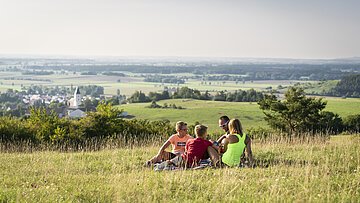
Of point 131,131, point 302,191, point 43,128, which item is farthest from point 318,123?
point 302,191

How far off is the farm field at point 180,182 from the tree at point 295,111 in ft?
83.4

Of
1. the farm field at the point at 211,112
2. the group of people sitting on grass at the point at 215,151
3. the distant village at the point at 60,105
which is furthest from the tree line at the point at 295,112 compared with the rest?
the group of people sitting on grass at the point at 215,151

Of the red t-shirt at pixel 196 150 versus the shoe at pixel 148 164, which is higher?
the red t-shirt at pixel 196 150

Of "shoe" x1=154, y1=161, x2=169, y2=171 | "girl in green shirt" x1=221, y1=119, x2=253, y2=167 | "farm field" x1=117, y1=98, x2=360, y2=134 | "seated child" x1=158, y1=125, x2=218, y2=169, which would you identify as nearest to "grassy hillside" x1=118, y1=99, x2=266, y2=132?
"farm field" x1=117, y1=98, x2=360, y2=134

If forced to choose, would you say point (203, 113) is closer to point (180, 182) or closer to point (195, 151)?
point (195, 151)

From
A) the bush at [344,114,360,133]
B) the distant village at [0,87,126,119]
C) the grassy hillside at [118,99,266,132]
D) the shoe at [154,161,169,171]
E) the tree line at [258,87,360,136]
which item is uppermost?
the shoe at [154,161,169,171]

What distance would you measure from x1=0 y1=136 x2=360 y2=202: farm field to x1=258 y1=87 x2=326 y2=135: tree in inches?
1001

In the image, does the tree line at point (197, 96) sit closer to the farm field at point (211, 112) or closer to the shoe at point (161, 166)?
the farm field at point (211, 112)

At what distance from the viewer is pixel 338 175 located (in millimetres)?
7320

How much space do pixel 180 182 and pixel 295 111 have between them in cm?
2958

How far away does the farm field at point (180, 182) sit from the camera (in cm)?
592

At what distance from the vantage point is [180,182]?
6.98 meters

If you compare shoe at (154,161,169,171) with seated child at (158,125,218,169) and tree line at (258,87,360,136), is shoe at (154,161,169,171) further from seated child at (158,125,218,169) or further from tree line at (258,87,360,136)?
tree line at (258,87,360,136)

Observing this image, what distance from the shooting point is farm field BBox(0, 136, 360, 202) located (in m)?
5.92
